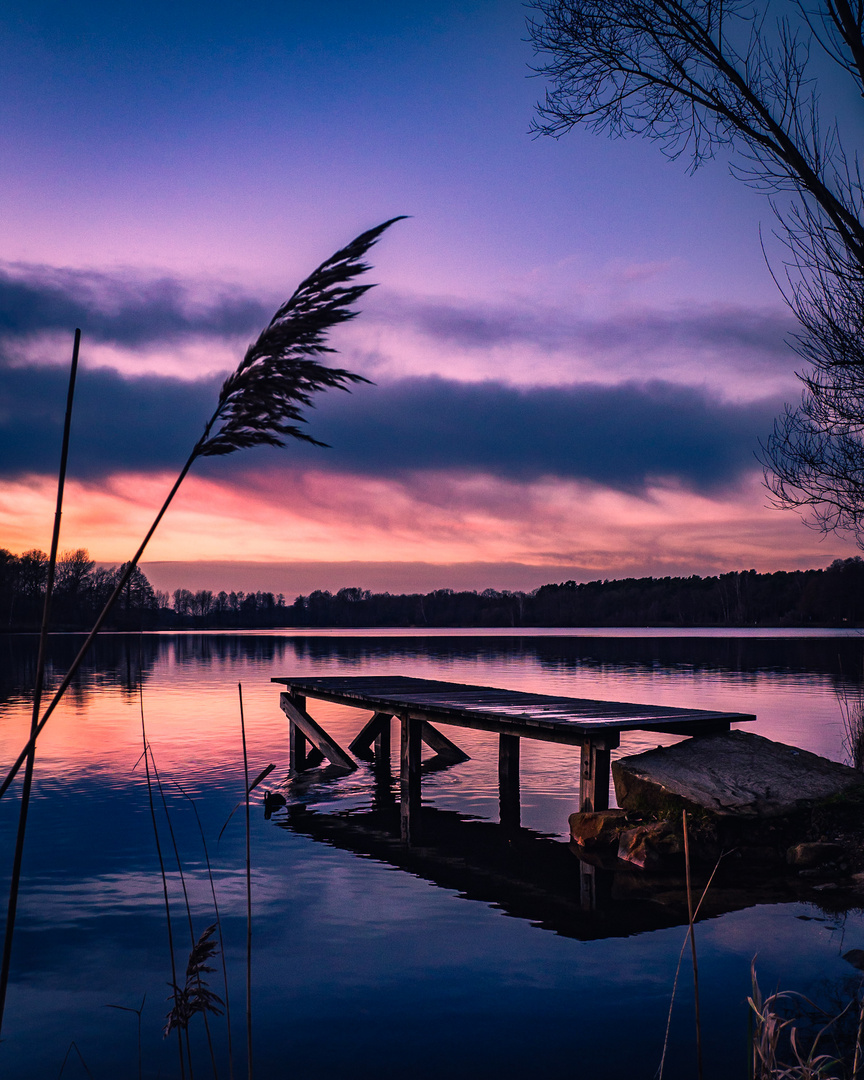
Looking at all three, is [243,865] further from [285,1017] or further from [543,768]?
[543,768]

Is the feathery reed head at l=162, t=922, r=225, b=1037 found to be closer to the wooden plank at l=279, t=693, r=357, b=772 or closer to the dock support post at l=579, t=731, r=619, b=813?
the dock support post at l=579, t=731, r=619, b=813

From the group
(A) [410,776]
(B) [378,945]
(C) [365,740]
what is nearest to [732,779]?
(B) [378,945]

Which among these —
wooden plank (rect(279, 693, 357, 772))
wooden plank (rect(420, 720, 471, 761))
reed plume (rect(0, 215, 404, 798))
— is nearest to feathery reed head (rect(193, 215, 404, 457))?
reed plume (rect(0, 215, 404, 798))

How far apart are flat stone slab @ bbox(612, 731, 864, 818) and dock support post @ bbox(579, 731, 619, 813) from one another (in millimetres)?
236

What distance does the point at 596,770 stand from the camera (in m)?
11.9

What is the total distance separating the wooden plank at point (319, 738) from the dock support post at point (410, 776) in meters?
3.11

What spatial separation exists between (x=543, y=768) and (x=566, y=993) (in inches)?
466

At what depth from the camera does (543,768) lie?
19062mm

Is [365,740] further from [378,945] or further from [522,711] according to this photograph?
[378,945]

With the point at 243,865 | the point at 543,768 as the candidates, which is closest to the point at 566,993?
the point at 243,865

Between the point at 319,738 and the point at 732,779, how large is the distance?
383 inches

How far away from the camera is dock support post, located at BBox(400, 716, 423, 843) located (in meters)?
14.0

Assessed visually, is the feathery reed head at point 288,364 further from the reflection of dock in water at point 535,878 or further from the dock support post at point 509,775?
the dock support post at point 509,775

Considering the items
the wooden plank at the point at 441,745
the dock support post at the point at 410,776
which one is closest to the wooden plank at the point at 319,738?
the wooden plank at the point at 441,745
